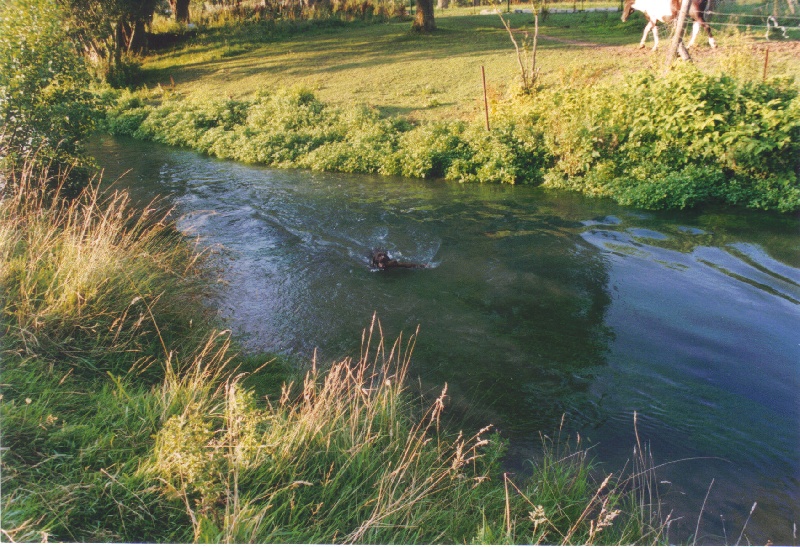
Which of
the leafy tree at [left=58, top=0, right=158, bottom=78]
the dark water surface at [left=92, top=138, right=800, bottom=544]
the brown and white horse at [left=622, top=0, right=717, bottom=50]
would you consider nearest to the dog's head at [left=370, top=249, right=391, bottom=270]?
the dark water surface at [left=92, top=138, right=800, bottom=544]

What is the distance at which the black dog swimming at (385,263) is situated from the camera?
33.7 ft

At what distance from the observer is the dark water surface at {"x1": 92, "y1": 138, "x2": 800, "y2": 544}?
6039 millimetres

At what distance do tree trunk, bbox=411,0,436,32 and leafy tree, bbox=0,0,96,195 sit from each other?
23928 millimetres

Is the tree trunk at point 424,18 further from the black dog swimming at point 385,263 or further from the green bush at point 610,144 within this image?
the black dog swimming at point 385,263

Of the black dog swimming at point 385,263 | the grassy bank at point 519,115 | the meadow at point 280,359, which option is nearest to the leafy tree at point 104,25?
the grassy bank at point 519,115

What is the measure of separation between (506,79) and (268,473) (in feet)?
60.0

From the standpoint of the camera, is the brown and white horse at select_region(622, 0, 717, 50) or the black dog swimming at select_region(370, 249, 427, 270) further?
the brown and white horse at select_region(622, 0, 717, 50)

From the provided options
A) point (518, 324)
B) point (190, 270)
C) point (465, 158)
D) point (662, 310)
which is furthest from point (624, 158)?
point (190, 270)

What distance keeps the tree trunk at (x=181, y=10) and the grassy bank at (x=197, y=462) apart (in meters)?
38.3

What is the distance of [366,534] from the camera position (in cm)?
377

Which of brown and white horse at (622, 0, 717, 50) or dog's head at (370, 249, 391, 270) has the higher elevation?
brown and white horse at (622, 0, 717, 50)

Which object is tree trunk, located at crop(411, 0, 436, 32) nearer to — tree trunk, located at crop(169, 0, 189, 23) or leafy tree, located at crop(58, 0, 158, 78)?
leafy tree, located at crop(58, 0, 158, 78)

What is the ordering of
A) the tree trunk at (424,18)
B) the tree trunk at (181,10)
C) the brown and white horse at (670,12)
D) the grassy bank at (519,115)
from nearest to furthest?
the grassy bank at (519,115), the brown and white horse at (670,12), the tree trunk at (424,18), the tree trunk at (181,10)

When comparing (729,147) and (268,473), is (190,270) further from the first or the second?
(729,147)
